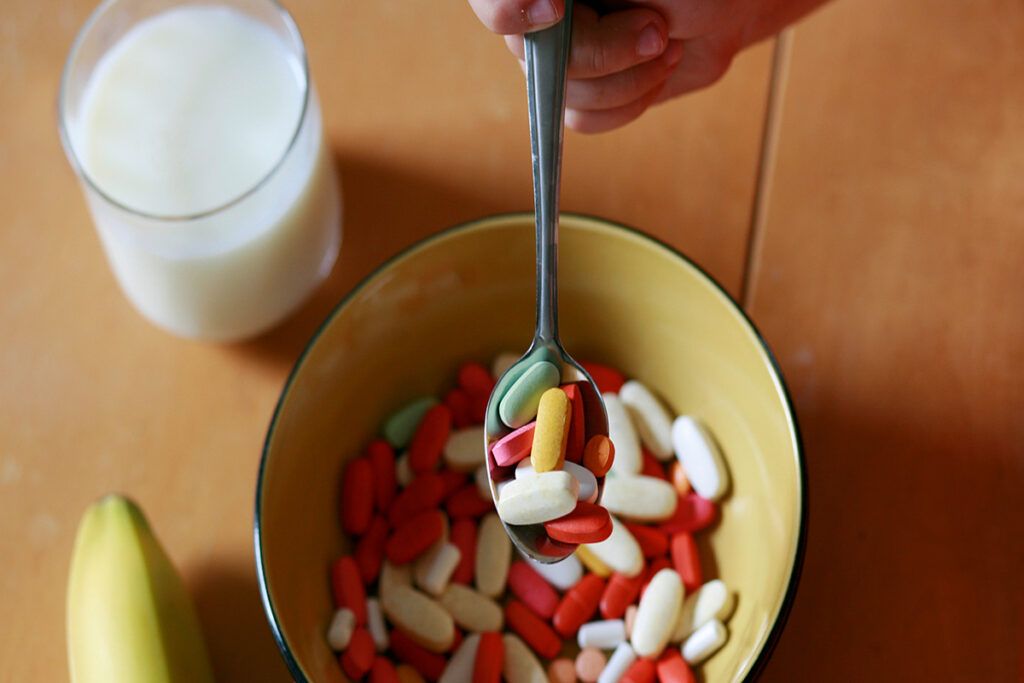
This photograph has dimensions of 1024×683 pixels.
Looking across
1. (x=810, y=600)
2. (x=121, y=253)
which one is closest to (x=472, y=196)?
(x=121, y=253)

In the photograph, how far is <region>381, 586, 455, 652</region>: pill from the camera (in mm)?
729

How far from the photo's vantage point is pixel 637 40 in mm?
719

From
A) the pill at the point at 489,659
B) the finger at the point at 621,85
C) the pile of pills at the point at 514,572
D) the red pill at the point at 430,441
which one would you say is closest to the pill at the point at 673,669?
the pile of pills at the point at 514,572

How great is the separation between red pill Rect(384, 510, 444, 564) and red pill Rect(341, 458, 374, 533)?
24 mm

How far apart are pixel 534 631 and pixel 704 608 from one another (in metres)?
0.11

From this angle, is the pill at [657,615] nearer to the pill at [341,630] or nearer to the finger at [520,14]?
the pill at [341,630]

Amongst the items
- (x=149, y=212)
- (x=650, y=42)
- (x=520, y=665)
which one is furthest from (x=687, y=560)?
(x=149, y=212)

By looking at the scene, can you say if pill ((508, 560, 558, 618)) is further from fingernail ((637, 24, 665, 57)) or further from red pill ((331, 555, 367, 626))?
fingernail ((637, 24, 665, 57))

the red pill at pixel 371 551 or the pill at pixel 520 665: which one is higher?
the red pill at pixel 371 551

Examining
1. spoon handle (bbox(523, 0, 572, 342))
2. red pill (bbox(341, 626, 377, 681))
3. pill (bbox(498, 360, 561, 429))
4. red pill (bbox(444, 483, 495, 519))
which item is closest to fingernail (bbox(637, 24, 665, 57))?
spoon handle (bbox(523, 0, 572, 342))

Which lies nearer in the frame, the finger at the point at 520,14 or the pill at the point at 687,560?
the finger at the point at 520,14

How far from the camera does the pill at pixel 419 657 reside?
730 millimetres

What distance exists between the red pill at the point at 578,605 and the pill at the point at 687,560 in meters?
0.05

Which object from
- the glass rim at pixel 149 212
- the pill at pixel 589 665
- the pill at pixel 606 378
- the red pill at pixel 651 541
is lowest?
the pill at pixel 589 665
